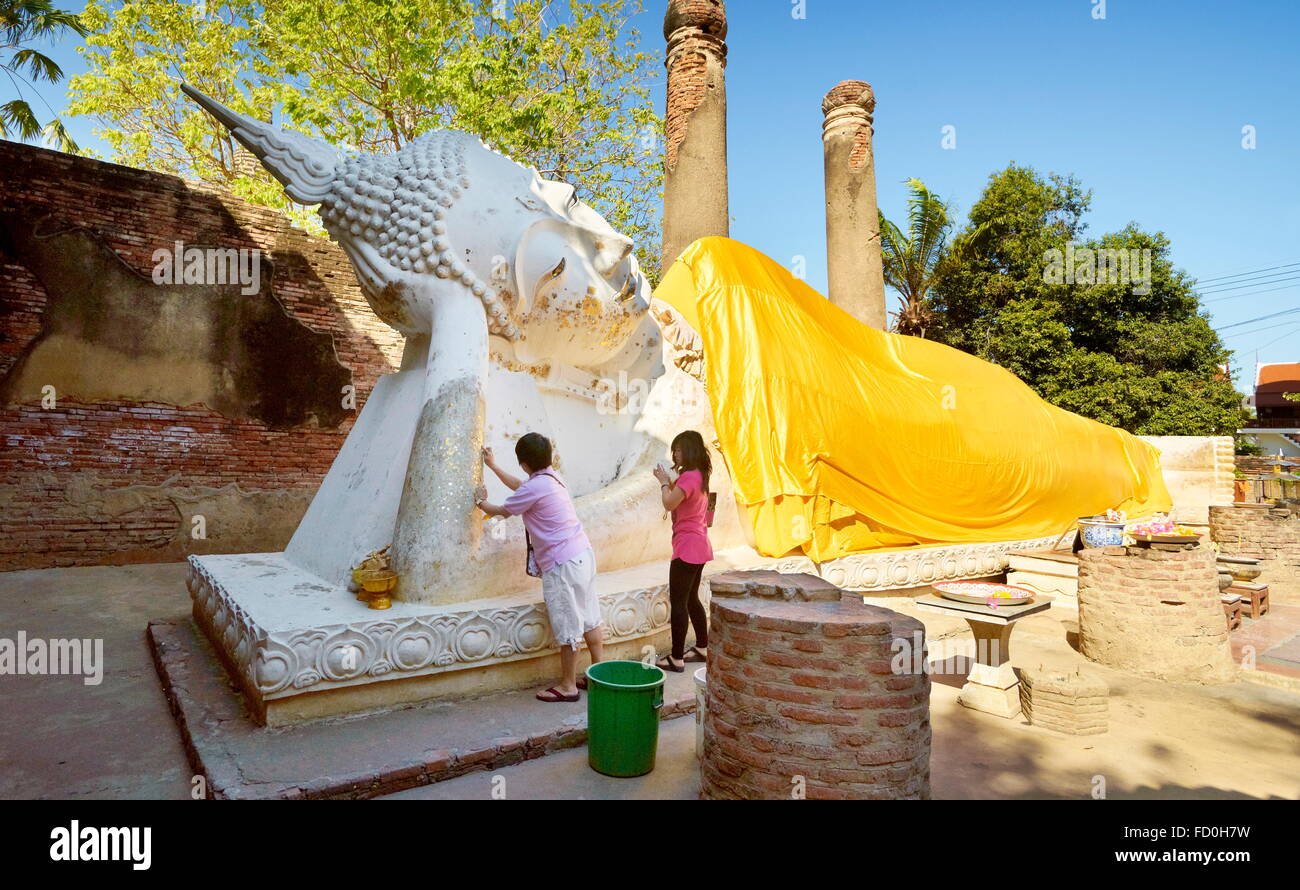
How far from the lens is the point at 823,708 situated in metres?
1.97

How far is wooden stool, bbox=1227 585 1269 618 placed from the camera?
5.54m

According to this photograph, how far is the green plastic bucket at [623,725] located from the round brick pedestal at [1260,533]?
6.94 m

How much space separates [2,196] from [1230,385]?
1816cm

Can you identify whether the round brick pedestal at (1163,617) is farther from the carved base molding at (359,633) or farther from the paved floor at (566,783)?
the paved floor at (566,783)

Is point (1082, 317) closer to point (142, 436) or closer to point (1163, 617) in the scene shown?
point (1163, 617)

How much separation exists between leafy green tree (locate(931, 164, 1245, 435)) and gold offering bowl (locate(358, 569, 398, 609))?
1439 cm

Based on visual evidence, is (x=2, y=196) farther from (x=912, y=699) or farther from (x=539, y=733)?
(x=912, y=699)

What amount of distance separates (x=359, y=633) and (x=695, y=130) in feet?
25.5

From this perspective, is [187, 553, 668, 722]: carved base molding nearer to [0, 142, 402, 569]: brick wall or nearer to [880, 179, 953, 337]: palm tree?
[0, 142, 402, 569]: brick wall

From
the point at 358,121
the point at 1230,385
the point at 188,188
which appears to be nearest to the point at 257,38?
the point at 358,121

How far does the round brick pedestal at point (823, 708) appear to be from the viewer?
1.96 metres

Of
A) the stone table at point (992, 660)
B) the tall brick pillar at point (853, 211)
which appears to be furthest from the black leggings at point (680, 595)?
the tall brick pillar at point (853, 211)

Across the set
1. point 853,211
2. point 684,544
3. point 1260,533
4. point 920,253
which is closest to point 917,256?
point 920,253

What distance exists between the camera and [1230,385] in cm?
1403
